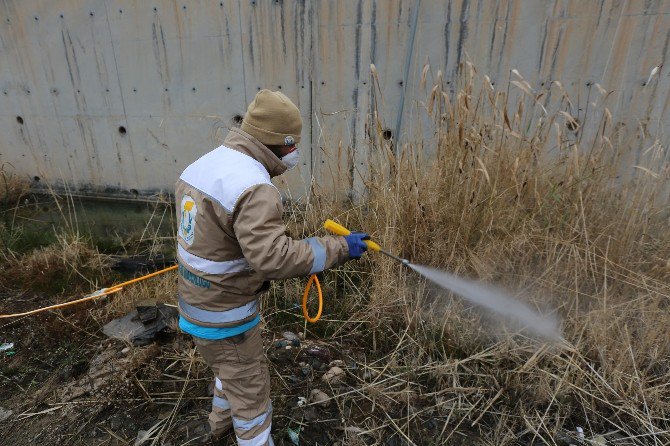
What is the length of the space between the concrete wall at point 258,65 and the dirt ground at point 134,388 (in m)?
1.35

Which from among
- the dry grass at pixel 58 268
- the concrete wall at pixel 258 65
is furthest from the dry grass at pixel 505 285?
the dry grass at pixel 58 268

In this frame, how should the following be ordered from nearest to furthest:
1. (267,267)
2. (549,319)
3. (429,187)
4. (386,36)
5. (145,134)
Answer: (267,267) < (549,319) < (429,187) < (386,36) < (145,134)

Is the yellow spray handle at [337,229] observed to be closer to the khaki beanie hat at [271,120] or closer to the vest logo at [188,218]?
the khaki beanie hat at [271,120]

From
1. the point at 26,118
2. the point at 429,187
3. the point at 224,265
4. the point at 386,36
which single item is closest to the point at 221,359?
the point at 224,265

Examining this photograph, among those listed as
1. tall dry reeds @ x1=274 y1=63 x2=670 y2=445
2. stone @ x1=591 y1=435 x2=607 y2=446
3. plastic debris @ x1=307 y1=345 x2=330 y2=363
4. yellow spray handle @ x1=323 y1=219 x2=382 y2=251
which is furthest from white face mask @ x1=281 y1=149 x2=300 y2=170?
stone @ x1=591 y1=435 x2=607 y2=446

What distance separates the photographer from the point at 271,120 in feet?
5.19

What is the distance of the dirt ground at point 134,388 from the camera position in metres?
2.00

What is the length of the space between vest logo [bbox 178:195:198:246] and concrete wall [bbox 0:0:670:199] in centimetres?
126

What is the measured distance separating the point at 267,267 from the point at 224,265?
0.23 m

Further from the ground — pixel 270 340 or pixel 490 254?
pixel 490 254

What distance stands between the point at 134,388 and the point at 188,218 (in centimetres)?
124

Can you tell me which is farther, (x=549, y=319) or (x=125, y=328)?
(x=125, y=328)

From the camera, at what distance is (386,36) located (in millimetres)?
3432

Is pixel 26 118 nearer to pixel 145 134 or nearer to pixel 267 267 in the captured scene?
pixel 145 134
